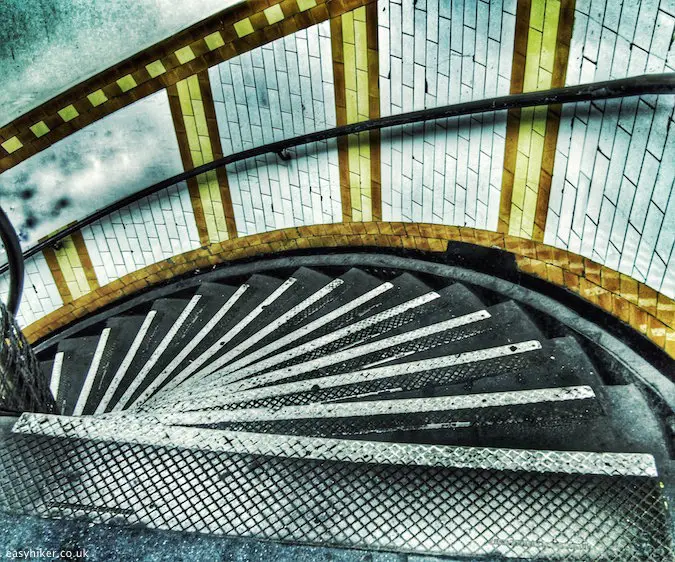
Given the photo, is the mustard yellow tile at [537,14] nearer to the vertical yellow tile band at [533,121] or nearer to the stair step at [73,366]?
the vertical yellow tile band at [533,121]

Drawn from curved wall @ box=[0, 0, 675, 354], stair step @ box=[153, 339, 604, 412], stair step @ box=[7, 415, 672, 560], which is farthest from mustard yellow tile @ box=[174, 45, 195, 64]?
stair step @ box=[7, 415, 672, 560]

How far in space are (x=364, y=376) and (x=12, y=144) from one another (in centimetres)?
299

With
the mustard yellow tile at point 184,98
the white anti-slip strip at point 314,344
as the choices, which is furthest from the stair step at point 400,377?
the mustard yellow tile at point 184,98

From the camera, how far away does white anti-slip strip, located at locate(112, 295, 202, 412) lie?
413 centimetres

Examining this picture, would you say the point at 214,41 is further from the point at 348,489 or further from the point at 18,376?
the point at 348,489

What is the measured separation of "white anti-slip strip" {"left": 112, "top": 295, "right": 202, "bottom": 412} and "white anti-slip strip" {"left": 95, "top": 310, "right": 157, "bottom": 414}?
0.12 m

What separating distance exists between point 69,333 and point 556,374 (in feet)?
13.4

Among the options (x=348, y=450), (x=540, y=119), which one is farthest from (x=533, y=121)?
(x=348, y=450)

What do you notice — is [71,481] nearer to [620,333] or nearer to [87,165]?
[620,333]

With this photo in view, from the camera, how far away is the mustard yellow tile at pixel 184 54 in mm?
3889

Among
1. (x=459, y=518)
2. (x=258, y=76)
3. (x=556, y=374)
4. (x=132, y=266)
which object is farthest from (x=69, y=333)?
(x=459, y=518)

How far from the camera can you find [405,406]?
2662 mm

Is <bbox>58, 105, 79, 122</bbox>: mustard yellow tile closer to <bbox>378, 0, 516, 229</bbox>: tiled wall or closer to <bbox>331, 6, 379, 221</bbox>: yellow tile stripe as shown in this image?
<bbox>331, 6, 379, 221</bbox>: yellow tile stripe

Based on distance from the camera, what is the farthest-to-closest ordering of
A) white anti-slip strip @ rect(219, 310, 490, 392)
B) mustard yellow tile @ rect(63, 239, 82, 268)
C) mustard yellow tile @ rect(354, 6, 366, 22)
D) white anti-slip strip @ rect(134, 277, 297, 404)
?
mustard yellow tile @ rect(63, 239, 82, 268), white anti-slip strip @ rect(134, 277, 297, 404), mustard yellow tile @ rect(354, 6, 366, 22), white anti-slip strip @ rect(219, 310, 490, 392)
